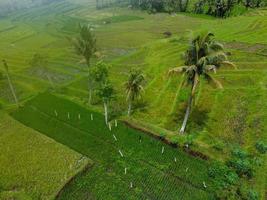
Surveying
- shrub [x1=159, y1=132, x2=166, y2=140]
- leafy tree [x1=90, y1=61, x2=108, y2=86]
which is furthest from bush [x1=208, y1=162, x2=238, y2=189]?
leafy tree [x1=90, y1=61, x2=108, y2=86]

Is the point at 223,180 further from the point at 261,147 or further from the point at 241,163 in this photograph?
the point at 261,147

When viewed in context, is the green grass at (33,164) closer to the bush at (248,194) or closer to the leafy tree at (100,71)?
the leafy tree at (100,71)

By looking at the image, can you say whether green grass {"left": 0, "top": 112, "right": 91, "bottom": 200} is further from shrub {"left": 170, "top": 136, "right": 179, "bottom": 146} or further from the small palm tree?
the small palm tree

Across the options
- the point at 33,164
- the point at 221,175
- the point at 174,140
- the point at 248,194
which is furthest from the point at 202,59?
the point at 33,164

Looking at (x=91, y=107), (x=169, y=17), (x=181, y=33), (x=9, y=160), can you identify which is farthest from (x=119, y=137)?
(x=169, y=17)

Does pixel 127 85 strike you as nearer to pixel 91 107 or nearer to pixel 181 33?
pixel 91 107

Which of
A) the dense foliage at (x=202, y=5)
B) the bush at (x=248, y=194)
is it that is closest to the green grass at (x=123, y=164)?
the bush at (x=248, y=194)

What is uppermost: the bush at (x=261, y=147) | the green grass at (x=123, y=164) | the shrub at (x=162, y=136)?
the bush at (x=261, y=147)
